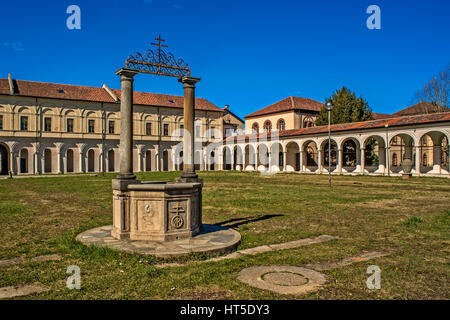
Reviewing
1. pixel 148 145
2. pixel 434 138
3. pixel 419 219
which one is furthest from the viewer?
pixel 148 145

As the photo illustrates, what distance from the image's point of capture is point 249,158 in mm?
48625

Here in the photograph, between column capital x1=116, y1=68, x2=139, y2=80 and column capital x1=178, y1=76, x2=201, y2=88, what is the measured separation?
1057 mm

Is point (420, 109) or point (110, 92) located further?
point (420, 109)

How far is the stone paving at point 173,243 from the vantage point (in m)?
5.51

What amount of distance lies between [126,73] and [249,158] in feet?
139

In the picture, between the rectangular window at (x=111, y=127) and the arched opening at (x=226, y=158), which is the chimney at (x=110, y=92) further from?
the arched opening at (x=226, y=158)

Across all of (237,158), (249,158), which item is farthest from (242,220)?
(237,158)

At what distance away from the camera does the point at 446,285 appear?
13.8 ft

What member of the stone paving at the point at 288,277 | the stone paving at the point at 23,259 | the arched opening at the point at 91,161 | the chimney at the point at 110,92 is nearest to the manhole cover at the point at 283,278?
the stone paving at the point at 288,277

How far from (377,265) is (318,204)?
23.6 feet

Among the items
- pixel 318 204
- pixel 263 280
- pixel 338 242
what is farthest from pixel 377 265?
pixel 318 204

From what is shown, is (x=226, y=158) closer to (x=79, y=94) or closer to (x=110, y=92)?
(x=110, y=92)

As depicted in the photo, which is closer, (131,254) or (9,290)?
(9,290)

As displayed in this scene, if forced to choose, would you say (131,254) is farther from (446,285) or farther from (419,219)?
(419,219)
